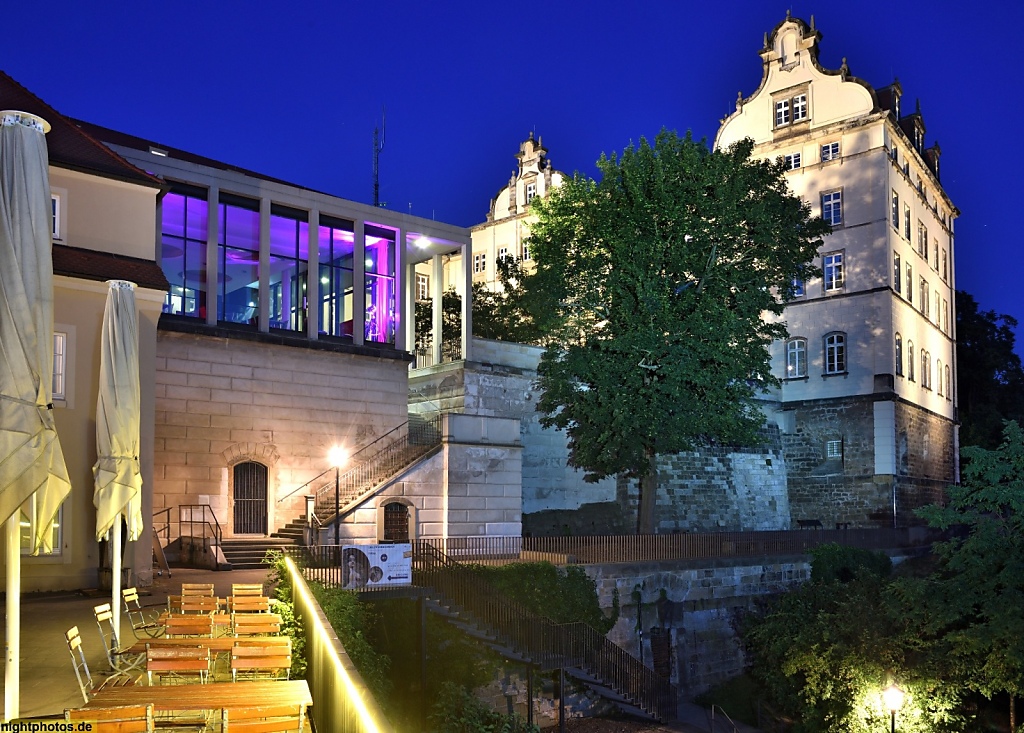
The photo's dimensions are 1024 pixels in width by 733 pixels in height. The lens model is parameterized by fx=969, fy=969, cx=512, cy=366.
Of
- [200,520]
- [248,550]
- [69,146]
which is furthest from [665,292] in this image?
[69,146]

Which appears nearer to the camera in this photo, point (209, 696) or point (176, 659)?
point (209, 696)

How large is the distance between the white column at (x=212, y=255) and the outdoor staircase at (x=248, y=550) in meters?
6.39

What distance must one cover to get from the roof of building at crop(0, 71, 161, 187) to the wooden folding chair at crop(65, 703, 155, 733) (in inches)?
698

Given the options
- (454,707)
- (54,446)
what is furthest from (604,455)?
(54,446)

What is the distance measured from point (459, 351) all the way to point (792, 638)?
17.4 m

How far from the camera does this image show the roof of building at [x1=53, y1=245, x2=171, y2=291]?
20969 millimetres

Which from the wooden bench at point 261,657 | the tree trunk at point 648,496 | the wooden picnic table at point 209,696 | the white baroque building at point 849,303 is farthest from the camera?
the white baroque building at point 849,303

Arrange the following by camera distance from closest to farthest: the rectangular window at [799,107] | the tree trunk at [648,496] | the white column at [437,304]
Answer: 1. the tree trunk at [648,496]
2. the white column at [437,304]
3. the rectangular window at [799,107]

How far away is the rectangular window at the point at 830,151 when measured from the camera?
46.7 m

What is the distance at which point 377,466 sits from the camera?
2944cm

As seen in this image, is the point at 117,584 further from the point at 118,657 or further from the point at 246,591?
the point at 246,591

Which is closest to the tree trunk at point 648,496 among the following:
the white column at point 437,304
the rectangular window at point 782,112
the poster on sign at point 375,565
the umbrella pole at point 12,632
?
the white column at point 437,304

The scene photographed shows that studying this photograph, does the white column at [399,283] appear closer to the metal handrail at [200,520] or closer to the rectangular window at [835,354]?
the metal handrail at [200,520]

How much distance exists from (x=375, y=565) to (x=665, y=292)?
14751mm
